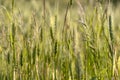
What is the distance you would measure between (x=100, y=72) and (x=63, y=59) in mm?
160

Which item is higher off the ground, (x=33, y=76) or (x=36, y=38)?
(x=36, y=38)

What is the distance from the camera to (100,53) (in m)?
1.01

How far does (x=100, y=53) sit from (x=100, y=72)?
0.08m

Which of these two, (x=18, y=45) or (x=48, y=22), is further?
(x=48, y=22)

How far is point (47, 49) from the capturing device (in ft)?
3.68

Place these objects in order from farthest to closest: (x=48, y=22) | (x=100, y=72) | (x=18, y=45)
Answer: (x=48, y=22), (x=18, y=45), (x=100, y=72)

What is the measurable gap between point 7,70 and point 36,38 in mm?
126

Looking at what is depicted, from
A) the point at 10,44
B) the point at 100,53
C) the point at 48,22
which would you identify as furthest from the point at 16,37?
the point at 100,53

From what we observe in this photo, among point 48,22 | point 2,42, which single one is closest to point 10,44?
point 2,42

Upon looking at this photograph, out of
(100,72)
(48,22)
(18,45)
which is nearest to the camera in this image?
(100,72)

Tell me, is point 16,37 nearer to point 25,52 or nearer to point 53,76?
point 25,52

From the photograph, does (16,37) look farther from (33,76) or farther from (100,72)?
(100,72)

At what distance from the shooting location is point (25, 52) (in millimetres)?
1074

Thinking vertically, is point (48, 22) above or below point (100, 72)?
above
